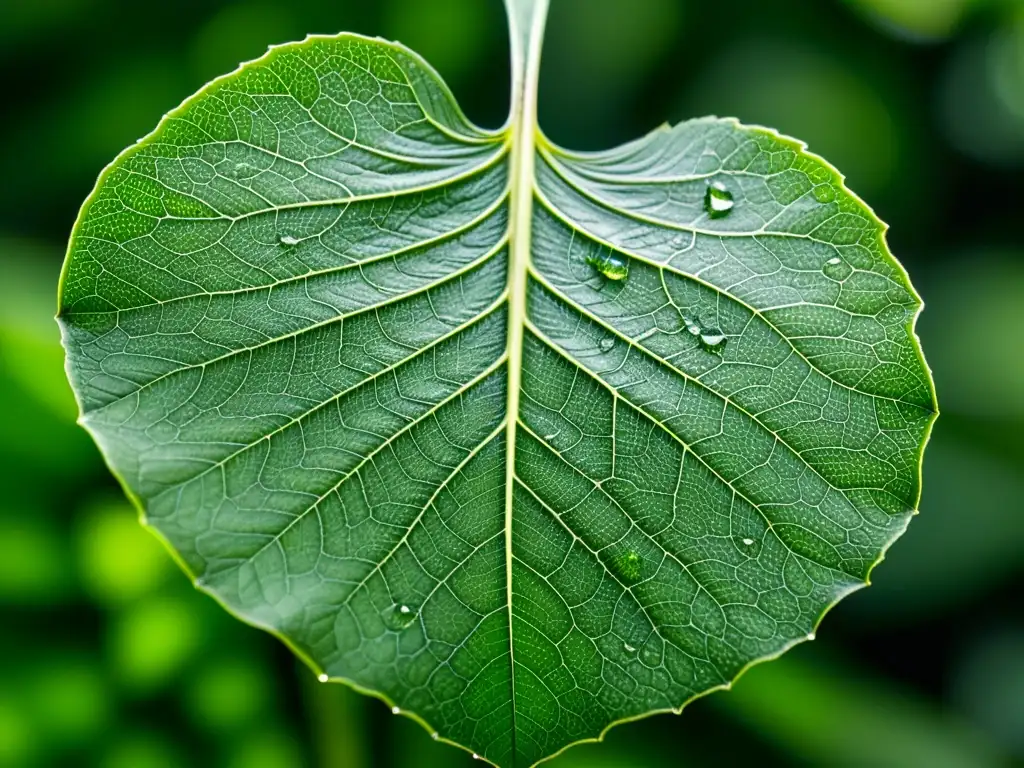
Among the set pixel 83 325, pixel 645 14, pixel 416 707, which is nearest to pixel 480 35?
pixel 645 14

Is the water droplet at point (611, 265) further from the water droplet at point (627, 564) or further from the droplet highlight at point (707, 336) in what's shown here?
the water droplet at point (627, 564)

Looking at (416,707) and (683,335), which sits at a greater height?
(683,335)

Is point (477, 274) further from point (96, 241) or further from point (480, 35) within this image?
point (480, 35)

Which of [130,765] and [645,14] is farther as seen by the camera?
[645,14]

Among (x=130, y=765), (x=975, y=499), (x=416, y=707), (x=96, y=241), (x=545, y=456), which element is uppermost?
(x=96, y=241)

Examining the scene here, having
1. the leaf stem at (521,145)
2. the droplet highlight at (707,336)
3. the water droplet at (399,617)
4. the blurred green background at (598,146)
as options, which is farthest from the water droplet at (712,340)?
the blurred green background at (598,146)

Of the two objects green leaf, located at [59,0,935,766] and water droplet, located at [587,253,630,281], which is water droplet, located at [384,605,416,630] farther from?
water droplet, located at [587,253,630,281]
